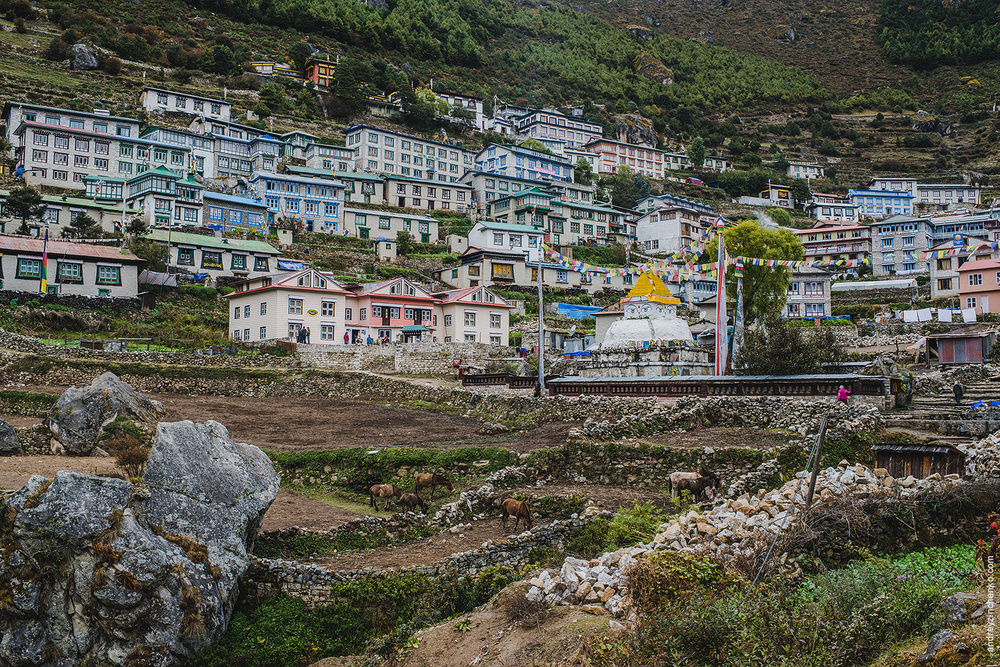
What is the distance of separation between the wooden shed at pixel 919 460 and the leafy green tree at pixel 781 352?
17.4 m

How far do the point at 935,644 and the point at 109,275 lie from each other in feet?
197

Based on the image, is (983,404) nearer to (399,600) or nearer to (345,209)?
(399,600)

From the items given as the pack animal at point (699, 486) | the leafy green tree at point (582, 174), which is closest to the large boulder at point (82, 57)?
the leafy green tree at point (582, 174)

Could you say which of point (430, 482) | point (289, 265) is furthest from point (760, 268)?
point (289, 265)

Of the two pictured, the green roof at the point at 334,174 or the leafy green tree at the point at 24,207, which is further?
the green roof at the point at 334,174

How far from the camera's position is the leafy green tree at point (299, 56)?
145250 mm

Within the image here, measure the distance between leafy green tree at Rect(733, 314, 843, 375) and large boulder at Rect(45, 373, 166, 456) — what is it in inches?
994

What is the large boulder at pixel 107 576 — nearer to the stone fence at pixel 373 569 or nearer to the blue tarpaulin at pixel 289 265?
the stone fence at pixel 373 569

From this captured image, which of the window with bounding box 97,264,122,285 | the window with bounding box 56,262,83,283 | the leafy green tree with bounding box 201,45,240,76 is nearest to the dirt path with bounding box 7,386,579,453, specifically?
the window with bounding box 56,262,83,283

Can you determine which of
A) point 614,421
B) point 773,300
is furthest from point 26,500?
point 773,300

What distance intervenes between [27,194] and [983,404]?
2803 inches

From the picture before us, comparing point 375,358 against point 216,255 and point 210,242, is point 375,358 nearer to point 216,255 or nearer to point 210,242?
point 216,255

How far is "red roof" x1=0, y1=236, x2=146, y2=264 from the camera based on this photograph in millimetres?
55062

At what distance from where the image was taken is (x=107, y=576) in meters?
14.6
